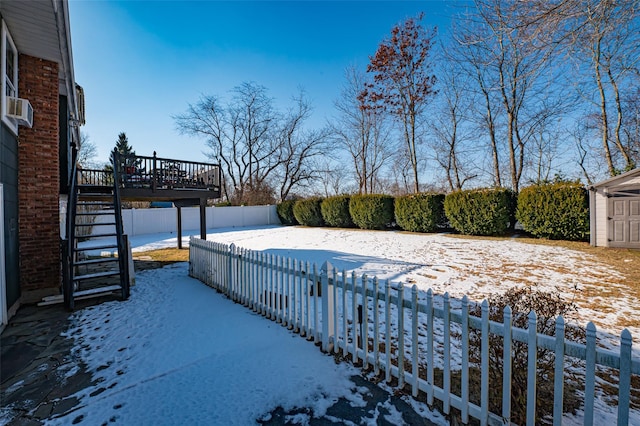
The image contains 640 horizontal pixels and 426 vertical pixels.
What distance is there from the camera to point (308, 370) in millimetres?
2789

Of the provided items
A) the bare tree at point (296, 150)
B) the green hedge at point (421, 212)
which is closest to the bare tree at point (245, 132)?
the bare tree at point (296, 150)

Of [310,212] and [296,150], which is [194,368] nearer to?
[310,212]

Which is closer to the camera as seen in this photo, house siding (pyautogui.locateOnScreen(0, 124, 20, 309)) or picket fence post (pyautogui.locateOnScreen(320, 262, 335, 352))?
picket fence post (pyautogui.locateOnScreen(320, 262, 335, 352))

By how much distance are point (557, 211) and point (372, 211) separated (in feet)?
26.6

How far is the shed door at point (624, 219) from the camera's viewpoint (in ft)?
28.6

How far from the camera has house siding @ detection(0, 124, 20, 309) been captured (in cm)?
405

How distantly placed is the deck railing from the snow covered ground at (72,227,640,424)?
2620 millimetres

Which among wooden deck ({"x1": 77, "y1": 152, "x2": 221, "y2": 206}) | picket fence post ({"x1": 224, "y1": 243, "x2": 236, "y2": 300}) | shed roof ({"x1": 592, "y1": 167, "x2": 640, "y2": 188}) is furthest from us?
shed roof ({"x1": 592, "y1": 167, "x2": 640, "y2": 188})

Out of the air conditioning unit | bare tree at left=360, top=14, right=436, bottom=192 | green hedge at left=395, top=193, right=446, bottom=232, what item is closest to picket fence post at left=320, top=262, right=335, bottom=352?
the air conditioning unit

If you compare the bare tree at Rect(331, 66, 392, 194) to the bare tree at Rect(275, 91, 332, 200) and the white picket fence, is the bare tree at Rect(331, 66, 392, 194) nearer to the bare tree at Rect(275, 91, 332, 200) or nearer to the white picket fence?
the bare tree at Rect(275, 91, 332, 200)

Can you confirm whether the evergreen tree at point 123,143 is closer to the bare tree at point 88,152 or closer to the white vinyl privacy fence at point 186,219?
the bare tree at point 88,152

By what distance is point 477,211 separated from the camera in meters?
12.4

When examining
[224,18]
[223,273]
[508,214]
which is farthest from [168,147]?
[508,214]

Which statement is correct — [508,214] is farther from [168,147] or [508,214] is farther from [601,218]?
[168,147]
